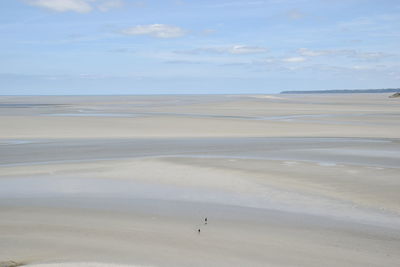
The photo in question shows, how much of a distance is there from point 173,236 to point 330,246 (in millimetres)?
2426

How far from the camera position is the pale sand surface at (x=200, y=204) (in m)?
6.77

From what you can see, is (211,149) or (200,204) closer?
(200,204)

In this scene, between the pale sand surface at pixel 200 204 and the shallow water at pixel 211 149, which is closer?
the pale sand surface at pixel 200 204

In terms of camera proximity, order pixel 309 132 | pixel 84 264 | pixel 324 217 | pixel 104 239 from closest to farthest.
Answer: pixel 84 264 → pixel 104 239 → pixel 324 217 → pixel 309 132

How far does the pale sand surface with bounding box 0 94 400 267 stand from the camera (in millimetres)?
6770

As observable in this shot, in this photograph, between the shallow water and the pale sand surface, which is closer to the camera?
the pale sand surface

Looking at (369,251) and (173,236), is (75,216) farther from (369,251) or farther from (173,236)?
(369,251)

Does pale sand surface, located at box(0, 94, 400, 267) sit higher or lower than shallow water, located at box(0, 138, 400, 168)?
lower

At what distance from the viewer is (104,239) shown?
734cm

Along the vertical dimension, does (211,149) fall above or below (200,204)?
above

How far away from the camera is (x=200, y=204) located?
984 centimetres

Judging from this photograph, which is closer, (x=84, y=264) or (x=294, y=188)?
(x=84, y=264)

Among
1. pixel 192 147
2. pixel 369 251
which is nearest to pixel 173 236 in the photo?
pixel 369 251

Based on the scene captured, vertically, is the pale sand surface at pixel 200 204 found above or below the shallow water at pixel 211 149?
below
